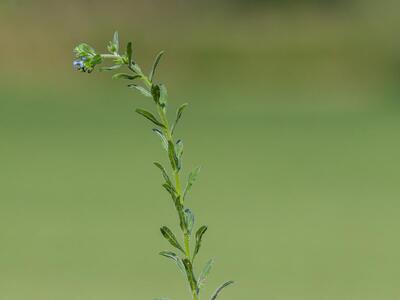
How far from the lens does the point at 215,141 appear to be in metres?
6.78

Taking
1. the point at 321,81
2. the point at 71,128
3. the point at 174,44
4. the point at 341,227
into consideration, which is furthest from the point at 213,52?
the point at 341,227

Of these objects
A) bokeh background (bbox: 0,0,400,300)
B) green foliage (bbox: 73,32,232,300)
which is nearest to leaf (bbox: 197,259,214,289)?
green foliage (bbox: 73,32,232,300)

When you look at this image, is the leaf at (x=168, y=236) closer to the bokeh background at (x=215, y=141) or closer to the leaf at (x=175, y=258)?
the leaf at (x=175, y=258)

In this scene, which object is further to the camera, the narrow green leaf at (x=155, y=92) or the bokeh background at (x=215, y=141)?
the bokeh background at (x=215, y=141)

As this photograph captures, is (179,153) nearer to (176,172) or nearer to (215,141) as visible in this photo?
(176,172)

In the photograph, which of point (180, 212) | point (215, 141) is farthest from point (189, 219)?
point (215, 141)

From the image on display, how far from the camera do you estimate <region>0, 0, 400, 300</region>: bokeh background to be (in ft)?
14.0

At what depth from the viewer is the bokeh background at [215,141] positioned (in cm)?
426

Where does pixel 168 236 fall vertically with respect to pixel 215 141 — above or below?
below

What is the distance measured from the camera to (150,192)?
548 cm

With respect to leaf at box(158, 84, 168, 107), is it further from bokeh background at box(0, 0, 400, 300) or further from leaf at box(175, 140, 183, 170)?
bokeh background at box(0, 0, 400, 300)

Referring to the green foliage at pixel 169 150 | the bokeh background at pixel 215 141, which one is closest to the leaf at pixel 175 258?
the green foliage at pixel 169 150

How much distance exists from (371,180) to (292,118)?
72.8 inches

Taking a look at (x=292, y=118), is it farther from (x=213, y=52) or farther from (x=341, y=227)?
(x=341, y=227)
